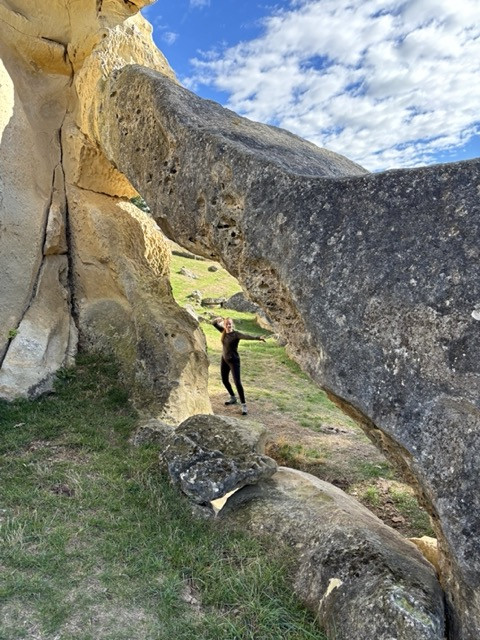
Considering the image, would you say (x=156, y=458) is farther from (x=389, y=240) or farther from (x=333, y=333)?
(x=389, y=240)

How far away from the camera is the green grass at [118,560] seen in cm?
377

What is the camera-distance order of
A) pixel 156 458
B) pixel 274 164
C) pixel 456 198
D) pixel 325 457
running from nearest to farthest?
pixel 456 198 → pixel 274 164 → pixel 156 458 → pixel 325 457

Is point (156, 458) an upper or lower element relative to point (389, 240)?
lower

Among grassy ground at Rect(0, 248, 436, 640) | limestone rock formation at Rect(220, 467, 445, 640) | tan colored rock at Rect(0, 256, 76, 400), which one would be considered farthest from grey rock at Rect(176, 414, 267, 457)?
tan colored rock at Rect(0, 256, 76, 400)

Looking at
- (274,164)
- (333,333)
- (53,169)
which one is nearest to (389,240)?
(333,333)

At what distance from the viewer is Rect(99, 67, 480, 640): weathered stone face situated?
3732 millimetres

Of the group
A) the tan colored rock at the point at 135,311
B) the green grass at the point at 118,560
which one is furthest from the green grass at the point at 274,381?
the green grass at the point at 118,560

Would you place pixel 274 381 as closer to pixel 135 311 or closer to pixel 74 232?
pixel 135 311

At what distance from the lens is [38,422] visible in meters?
6.62

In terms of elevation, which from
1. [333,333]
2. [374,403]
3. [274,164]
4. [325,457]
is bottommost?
[325,457]

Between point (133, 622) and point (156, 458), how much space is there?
88.3 inches

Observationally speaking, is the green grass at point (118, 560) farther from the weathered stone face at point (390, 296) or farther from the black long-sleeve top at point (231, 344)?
the black long-sleeve top at point (231, 344)

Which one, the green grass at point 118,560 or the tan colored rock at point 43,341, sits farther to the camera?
the tan colored rock at point 43,341

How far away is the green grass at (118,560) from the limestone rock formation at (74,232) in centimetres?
175
